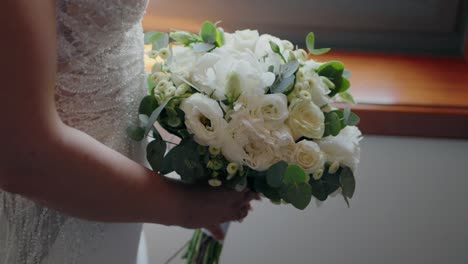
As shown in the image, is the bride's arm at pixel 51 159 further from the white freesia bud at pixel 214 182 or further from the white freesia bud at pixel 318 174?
the white freesia bud at pixel 318 174

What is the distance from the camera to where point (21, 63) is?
21.7 inches

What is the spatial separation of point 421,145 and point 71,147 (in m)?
0.84

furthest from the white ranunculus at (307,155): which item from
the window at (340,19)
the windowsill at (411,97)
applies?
the window at (340,19)

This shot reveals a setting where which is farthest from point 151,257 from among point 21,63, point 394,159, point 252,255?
point 21,63

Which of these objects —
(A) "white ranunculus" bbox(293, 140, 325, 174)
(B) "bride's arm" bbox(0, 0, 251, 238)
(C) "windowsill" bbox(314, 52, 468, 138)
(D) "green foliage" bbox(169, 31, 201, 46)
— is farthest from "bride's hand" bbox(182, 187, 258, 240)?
(C) "windowsill" bbox(314, 52, 468, 138)

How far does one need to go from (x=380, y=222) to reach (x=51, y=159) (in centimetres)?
92

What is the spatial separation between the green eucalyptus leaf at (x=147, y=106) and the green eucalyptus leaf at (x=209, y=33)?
116mm

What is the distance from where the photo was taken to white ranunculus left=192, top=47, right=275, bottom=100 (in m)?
0.76

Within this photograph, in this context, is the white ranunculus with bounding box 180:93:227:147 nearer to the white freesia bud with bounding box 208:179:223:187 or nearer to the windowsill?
the white freesia bud with bounding box 208:179:223:187

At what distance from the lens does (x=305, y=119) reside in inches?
30.4

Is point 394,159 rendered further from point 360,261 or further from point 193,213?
point 193,213

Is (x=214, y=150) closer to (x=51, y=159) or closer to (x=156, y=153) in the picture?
(x=156, y=153)

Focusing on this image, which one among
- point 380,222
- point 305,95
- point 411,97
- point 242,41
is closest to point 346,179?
point 305,95

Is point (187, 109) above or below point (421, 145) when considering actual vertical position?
above
